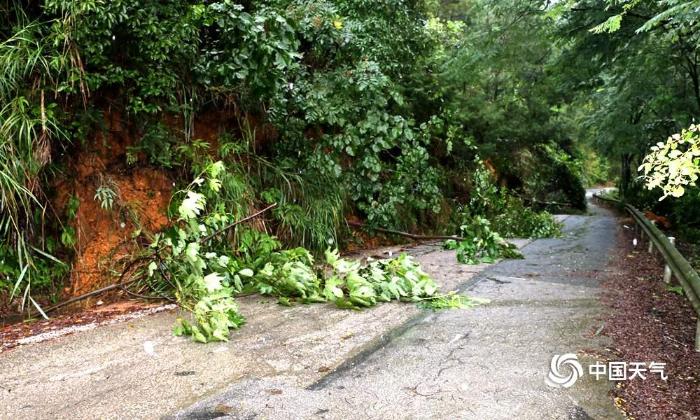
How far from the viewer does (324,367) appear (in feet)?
12.1

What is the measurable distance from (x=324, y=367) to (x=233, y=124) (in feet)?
17.0

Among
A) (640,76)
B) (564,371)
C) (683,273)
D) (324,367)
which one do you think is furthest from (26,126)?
(640,76)

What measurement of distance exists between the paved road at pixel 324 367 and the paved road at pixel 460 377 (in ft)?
0.04

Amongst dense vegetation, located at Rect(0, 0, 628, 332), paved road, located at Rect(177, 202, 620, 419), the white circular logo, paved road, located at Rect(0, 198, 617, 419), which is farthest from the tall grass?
the white circular logo

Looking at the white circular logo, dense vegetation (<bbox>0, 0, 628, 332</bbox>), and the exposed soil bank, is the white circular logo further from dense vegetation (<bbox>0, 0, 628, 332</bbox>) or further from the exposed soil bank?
dense vegetation (<bbox>0, 0, 628, 332</bbox>)

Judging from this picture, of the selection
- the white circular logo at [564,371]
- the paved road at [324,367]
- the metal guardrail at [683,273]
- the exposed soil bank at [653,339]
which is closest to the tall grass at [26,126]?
the paved road at [324,367]

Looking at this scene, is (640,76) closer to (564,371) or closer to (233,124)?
(233,124)

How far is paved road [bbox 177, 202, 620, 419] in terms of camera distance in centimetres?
300

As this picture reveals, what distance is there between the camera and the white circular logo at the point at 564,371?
11.1 ft

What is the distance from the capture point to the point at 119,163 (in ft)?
21.7

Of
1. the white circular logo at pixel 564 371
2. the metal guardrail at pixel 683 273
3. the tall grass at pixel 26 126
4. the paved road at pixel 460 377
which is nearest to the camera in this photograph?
the paved road at pixel 460 377

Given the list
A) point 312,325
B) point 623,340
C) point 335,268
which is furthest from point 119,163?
point 623,340

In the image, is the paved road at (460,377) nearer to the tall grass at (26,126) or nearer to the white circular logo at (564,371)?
the white circular logo at (564,371)

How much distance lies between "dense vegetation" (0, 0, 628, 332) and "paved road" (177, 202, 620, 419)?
110cm
